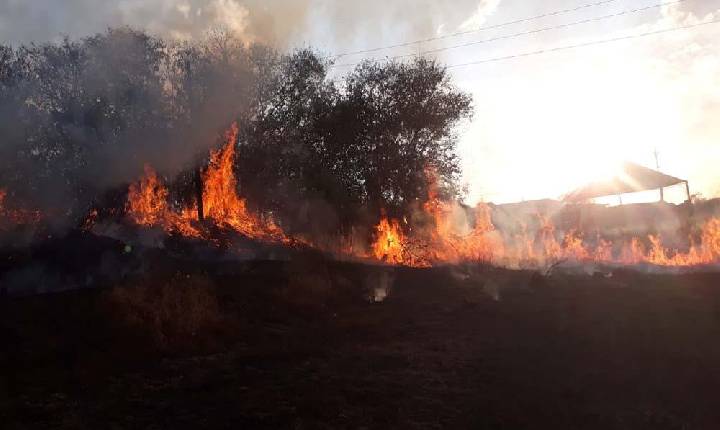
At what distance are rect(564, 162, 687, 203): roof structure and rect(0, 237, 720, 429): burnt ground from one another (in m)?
23.8

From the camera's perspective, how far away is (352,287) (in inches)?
741

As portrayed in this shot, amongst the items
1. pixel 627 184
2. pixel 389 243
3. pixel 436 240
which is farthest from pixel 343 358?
pixel 627 184

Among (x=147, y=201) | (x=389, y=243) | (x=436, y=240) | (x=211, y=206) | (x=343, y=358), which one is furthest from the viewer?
(x=436, y=240)

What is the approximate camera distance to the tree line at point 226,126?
23.1 m

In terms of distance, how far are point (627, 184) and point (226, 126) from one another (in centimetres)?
2832

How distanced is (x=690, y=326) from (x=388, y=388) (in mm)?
8043

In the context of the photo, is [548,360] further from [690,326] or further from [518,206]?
[518,206]

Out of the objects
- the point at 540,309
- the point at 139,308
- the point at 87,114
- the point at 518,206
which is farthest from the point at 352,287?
the point at 518,206

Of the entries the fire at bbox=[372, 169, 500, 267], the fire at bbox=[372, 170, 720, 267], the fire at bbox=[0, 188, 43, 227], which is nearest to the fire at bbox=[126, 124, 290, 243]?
the fire at bbox=[0, 188, 43, 227]

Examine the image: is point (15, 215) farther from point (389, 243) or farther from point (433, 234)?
A: point (433, 234)

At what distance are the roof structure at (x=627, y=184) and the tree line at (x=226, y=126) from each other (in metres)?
14.0

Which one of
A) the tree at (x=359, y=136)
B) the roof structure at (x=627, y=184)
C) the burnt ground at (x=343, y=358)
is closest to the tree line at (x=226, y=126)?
the tree at (x=359, y=136)

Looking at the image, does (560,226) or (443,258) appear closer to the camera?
(443,258)

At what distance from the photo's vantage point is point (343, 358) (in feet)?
36.2
